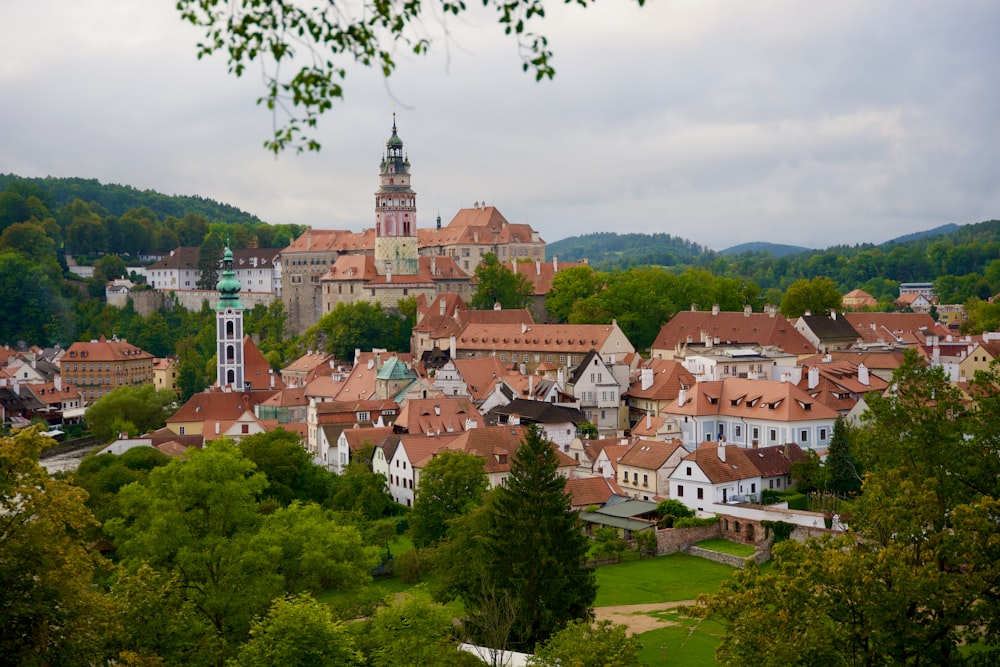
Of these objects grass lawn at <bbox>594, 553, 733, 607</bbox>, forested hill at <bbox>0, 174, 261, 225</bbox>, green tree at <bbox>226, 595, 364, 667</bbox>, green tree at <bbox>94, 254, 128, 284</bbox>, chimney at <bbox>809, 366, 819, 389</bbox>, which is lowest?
grass lawn at <bbox>594, 553, 733, 607</bbox>

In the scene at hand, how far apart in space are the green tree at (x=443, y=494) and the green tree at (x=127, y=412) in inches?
1274

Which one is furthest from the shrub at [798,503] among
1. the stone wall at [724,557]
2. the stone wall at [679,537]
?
the stone wall at [724,557]

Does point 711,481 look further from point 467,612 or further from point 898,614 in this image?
point 898,614

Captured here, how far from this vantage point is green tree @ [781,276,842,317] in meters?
87.6

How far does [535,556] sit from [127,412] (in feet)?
158

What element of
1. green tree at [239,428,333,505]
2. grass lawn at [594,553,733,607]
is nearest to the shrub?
grass lawn at [594,553,733,607]

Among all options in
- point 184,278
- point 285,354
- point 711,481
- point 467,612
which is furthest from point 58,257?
point 467,612

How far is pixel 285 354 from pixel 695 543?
56012mm

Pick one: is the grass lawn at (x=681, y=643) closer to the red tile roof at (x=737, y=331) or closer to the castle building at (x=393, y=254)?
the red tile roof at (x=737, y=331)

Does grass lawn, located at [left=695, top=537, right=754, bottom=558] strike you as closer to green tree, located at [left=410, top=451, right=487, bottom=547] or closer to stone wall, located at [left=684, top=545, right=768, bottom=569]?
stone wall, located at [left=684, top=545, right=768, bottom=569]

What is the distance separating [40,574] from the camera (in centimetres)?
1725

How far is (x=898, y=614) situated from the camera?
57.0ft

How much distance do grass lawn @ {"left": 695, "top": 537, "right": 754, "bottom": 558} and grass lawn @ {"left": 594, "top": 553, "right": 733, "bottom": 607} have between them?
90cm

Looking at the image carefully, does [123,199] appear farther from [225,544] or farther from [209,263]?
[225,544]
